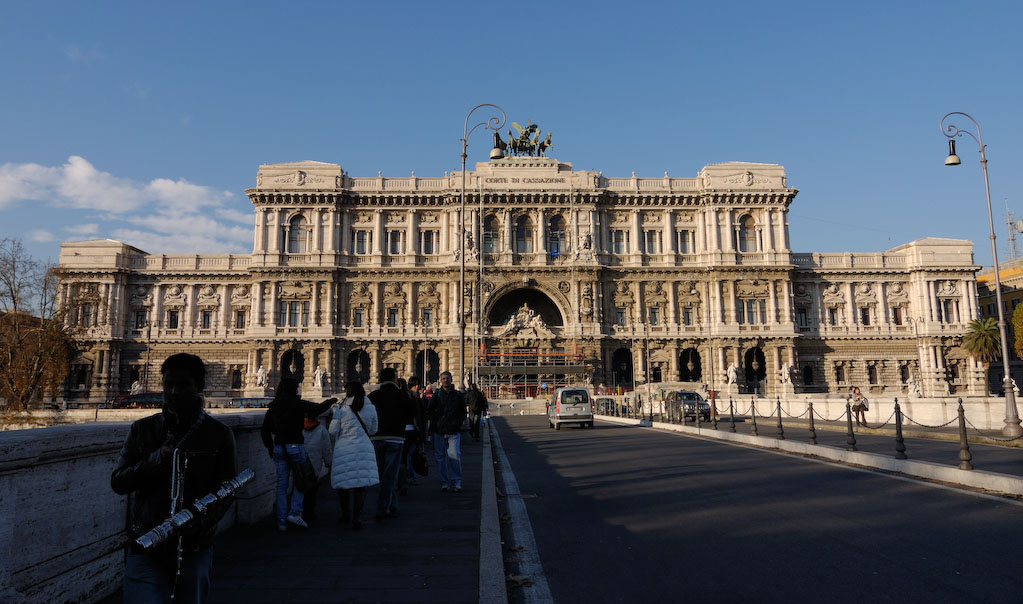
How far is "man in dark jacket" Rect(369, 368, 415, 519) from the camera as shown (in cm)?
866

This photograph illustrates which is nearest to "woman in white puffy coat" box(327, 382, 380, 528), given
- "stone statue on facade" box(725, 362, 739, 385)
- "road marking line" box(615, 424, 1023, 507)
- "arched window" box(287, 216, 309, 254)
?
"road marking line" box(615, 424, 1023, 507)

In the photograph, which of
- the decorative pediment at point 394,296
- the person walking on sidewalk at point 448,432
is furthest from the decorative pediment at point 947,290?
the person walking on sidewalk at point 448,432

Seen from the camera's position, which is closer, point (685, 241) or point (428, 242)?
point (428, 242)

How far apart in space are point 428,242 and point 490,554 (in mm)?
49506

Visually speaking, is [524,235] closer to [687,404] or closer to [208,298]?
[687,404]

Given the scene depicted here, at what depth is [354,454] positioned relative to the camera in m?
7.86

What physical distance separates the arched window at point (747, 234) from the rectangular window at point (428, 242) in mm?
25443

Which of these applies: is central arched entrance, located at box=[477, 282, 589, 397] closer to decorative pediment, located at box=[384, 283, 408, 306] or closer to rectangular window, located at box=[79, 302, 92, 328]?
decorative pediment, located at box=[384, 283, 408, 306]

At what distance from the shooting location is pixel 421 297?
53.4 m

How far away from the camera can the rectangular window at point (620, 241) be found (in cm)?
5506

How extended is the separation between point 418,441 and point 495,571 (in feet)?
18.8

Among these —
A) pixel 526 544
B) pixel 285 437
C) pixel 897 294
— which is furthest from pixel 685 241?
pixel 285 437

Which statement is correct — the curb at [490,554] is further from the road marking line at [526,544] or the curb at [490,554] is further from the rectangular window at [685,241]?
the rectangular window at [685,241]

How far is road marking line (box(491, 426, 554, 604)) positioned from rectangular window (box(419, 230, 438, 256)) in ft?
141
